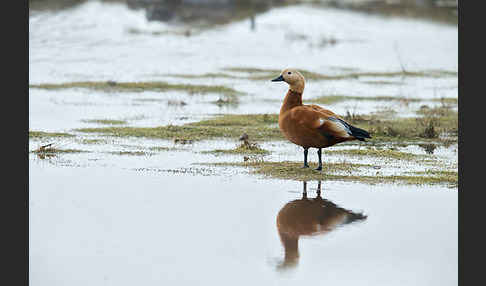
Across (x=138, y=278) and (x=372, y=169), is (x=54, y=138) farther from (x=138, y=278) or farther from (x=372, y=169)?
(x=138, y=278)

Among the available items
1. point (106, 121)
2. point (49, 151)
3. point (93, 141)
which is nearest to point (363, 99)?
point (106, 121)

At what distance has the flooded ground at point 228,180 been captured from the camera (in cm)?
805

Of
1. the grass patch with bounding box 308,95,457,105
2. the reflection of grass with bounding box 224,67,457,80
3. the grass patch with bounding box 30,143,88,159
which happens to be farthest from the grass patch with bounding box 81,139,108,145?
the reflection of grass with bounding box 224,67,457,80

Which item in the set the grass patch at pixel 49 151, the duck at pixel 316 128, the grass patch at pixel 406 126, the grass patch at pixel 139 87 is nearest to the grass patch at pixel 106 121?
the grass patch at pixel 49 151

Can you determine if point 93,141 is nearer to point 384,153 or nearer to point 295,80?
point 295,80

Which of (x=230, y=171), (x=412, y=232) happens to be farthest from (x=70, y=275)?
(x=230, y=171)

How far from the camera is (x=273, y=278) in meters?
7.57

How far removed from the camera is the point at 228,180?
1131cm

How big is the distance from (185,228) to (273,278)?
1.73 m

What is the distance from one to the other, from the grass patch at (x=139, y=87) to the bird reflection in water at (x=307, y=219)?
1150 centimetres

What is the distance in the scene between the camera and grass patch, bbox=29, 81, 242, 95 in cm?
2170

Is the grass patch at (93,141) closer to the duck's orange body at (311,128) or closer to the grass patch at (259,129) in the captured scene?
the grass patch at (259,129)

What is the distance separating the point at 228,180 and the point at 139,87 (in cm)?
1121

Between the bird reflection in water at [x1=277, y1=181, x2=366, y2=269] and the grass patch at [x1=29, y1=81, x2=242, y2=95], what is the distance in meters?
11.5
